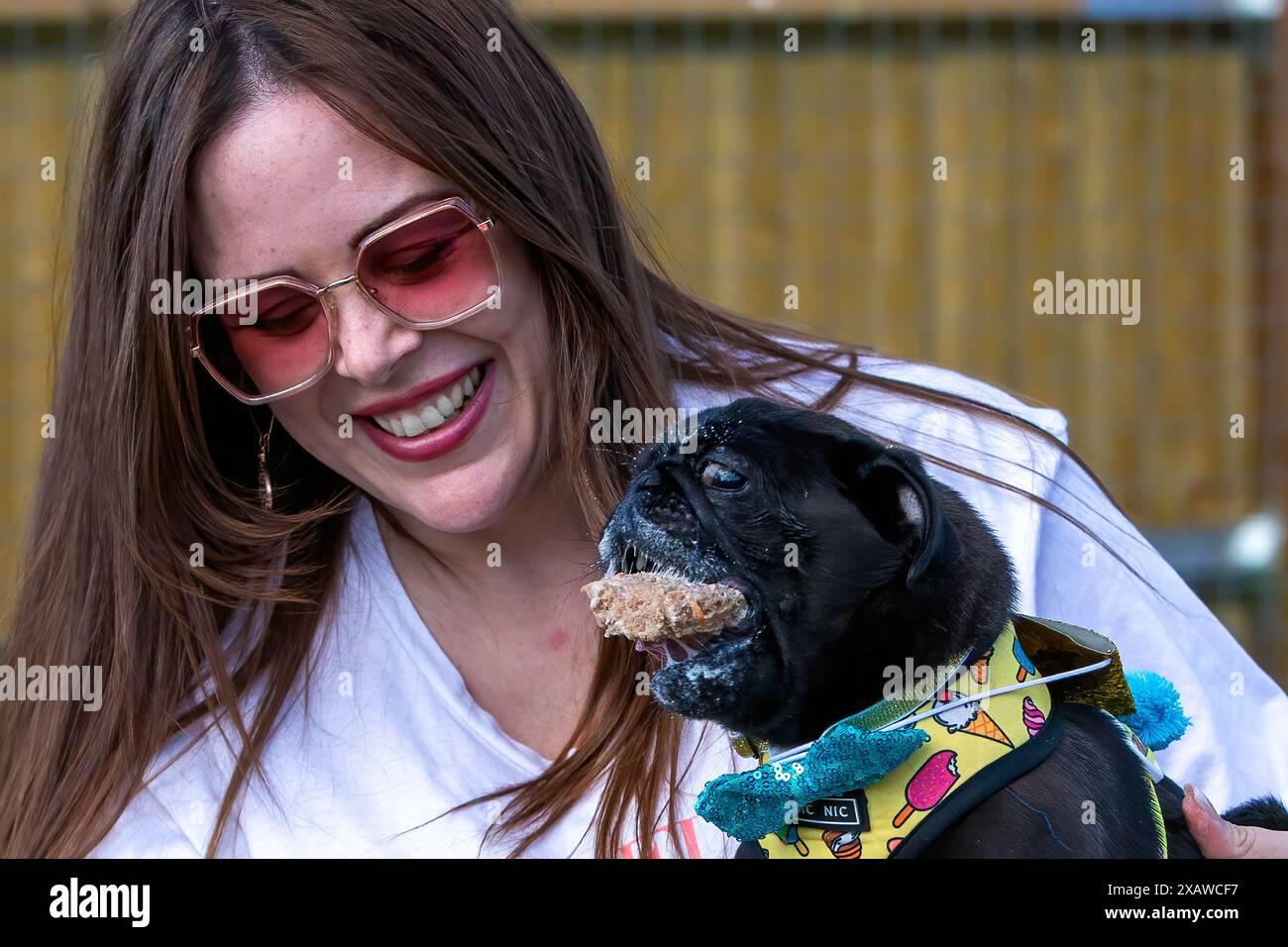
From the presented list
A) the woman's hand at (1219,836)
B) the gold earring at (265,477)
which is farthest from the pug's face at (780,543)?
the gold earring at (265,477)

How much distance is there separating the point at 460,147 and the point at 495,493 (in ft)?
1.80

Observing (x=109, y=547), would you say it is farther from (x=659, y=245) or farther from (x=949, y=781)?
(x=949, y=781)

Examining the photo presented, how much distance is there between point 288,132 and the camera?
1.86 meters

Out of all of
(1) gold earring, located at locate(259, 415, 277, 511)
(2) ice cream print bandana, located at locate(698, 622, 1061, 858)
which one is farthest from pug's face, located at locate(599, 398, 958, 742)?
(1) gold earring, located at locate(259, 415, 277, 511)

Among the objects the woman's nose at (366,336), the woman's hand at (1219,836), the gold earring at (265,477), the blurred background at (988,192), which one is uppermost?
the blurred background at (988,192)

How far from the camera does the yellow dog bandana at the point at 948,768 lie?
1.58m

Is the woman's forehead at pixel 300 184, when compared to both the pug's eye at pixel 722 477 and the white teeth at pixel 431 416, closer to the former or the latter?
the white teeth at pixel 431 416

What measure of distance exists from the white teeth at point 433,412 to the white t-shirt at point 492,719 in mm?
415

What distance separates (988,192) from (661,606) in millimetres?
3955

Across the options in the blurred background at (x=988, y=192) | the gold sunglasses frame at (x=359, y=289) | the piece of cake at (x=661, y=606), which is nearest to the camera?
the piece of cake at (x=661, y=606)

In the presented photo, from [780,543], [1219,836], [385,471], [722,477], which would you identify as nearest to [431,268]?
[385,471]

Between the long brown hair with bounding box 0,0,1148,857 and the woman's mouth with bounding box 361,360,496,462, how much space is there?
5.9 inches

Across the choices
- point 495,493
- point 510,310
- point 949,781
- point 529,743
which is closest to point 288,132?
point 510,310

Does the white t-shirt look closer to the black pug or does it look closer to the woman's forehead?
the black pug
